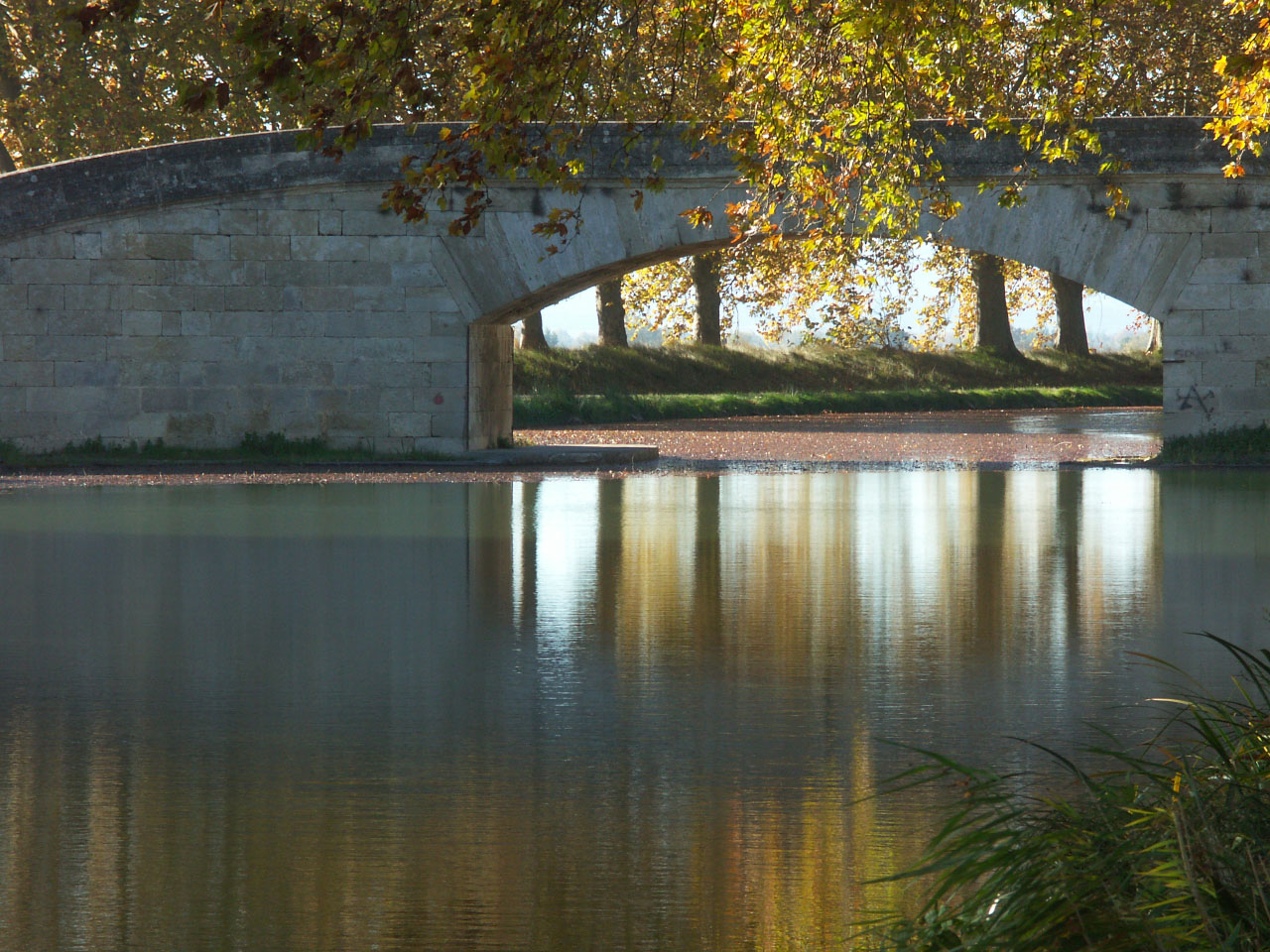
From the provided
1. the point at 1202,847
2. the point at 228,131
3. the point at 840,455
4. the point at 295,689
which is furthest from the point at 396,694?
the point at 228,131

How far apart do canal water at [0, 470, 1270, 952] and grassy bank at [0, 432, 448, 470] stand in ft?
→ 19.3

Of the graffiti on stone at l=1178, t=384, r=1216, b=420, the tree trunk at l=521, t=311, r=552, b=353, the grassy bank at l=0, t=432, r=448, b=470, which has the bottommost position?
the grassy bank at l=0, t=432, r=448, b=470

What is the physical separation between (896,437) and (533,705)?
60.9 feet

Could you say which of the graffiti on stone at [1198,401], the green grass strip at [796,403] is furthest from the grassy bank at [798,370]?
the graffiti on stone at [1198,401]

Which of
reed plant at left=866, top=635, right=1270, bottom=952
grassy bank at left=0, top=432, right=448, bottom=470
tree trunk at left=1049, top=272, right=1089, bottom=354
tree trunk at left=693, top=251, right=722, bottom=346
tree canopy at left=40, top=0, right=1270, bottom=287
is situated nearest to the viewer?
reed plant at left=866, top=635, right=1270, bottom=952

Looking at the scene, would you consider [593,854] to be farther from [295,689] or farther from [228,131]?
[228,131]

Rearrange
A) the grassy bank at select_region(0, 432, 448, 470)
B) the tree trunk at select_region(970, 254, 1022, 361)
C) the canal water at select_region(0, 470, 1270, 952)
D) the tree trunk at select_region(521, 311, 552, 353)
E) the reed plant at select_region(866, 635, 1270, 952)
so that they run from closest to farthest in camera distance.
→ the reed plant at select_region(866, 635, 1270, 952), the canal water at select_region(0, 470, 1270, 952), the grassy bank at select_region(0, 432, 448, 470), the tree trunk at select_region(521, 311, 552, 353), the tree trunk at select_region(970, 254, 1022, 361)

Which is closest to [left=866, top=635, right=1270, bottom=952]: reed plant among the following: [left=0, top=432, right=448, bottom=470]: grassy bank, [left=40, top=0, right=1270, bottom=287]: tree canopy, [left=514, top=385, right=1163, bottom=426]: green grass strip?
[left=40, top=0, right=1270, bottom=287]: tree canopy

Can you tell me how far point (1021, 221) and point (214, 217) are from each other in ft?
27.3

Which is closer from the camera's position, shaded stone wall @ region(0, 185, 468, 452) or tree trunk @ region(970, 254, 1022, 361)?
shaded stone wall @ region(0, 185, 468, 452)

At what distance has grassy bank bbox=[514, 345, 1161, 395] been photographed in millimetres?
34906

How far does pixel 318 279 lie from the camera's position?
18219 mm

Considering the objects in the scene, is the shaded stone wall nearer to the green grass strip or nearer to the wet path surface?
the wet path surface

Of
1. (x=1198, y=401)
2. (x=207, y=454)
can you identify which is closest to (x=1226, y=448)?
(x=1198, y=401)
